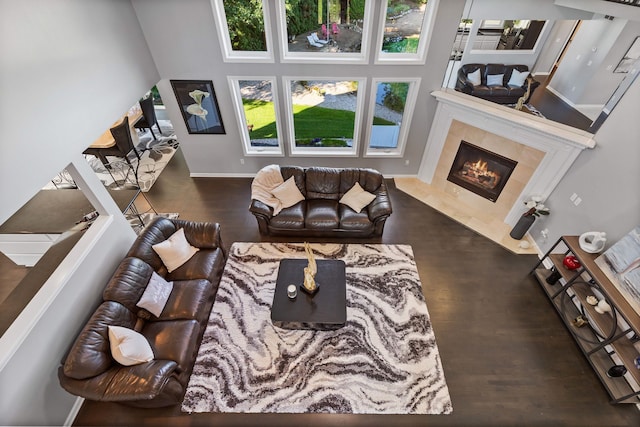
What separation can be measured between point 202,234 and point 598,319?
5310 millimetres

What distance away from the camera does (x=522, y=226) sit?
15.9ft

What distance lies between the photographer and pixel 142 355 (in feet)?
9.88

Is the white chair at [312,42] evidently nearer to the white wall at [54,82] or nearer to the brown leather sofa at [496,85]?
the brown leather sofa at [496,85]

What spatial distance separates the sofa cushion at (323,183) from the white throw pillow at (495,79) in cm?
277

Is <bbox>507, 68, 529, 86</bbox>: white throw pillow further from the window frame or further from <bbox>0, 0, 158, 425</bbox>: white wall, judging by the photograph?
<bbox>0, 0, 158, 425</bbox>: white wall

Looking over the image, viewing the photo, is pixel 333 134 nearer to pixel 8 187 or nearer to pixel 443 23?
pixel 443 23

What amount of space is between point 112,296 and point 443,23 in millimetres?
5856

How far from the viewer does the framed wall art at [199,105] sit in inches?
201

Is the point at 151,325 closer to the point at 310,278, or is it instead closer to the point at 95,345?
the point at 95,345

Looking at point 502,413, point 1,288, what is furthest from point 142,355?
point 502,413

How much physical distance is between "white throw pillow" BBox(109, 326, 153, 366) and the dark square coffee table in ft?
4.60

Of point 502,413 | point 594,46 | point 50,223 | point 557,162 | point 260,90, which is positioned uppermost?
point 594,46

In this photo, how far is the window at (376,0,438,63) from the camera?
14.5ft

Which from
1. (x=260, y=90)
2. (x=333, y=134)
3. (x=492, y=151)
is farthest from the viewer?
(x=333, y=134)
